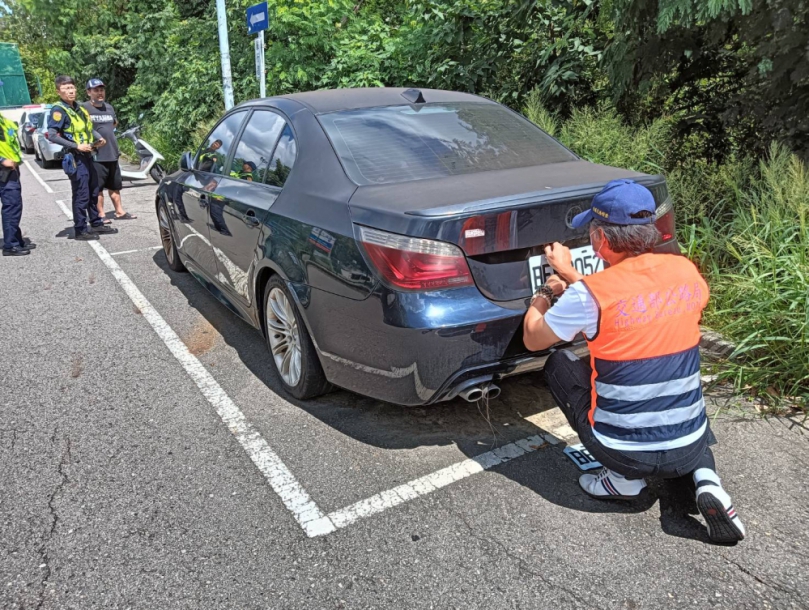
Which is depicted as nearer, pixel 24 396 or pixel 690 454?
pixel 690 454

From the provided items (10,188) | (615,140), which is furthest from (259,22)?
(615,140)

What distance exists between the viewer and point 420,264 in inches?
105

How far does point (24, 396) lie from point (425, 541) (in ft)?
8.99

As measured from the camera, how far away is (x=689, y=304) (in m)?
2.37

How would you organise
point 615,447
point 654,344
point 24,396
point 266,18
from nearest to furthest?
point 654,344 < point 615,447 < point 24,396 < point 266,18

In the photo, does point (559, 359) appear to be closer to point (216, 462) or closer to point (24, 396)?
point (216, 462)

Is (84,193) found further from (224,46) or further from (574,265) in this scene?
(574,265)

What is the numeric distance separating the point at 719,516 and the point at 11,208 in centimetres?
762

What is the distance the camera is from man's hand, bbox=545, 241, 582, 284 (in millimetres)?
2650

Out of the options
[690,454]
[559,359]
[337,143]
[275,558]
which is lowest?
[275,558]

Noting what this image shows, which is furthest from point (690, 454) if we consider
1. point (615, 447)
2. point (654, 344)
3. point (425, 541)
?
point (425, 541)

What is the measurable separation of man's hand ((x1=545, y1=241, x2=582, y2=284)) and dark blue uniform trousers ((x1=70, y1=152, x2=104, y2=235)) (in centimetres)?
677

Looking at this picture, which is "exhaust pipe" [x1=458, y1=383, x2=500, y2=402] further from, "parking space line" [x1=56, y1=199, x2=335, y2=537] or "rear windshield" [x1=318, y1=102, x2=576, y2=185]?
"rear windshield" [x1=318, y1=102, x2=576, y2=185]

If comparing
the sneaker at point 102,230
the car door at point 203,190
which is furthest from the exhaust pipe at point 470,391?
the sneaker at point 102,230
